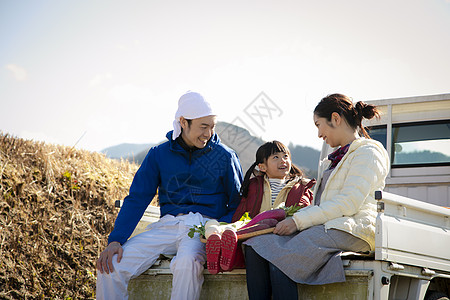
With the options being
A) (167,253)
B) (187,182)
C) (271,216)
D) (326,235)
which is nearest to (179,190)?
(187,182)

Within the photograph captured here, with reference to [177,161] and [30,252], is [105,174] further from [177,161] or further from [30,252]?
[177,161]

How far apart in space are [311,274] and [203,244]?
846 mm

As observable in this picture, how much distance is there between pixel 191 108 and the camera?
380 centimetres

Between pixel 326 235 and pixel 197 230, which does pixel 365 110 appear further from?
pixel 197 230

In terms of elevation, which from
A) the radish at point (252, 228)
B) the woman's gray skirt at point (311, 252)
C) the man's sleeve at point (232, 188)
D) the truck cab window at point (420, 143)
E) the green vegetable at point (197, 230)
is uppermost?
the truck cab window at point (420, 143)

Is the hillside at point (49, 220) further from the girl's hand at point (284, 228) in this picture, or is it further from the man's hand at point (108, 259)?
the girl's hand at point (284, 228)

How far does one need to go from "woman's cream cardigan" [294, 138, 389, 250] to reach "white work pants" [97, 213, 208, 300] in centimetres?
72

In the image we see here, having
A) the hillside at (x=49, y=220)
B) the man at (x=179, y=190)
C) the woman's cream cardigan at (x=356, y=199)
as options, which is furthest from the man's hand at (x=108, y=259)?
the hillside at (x=49, y=220)

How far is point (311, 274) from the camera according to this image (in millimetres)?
2795

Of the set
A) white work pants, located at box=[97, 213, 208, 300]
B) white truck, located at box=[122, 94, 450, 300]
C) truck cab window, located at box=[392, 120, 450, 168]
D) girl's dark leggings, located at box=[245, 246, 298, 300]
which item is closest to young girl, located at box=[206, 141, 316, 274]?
white work pants, located at box=[97, 213, 208, 300]

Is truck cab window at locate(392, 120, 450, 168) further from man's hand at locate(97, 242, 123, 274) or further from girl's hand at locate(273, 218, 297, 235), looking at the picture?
man's hand at locate(97, 242, 123, 274)

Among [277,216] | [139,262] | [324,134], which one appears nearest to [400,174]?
[324,134]

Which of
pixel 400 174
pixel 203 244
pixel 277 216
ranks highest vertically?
pixel 400 174

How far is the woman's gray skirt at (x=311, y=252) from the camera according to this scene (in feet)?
9.04
